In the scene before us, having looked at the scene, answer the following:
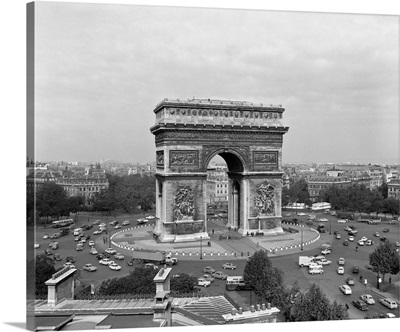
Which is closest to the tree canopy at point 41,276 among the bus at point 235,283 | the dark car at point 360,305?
the bus at point 235,283

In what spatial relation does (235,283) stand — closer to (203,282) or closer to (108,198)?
(203,282)

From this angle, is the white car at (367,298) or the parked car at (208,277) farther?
the parked car at (208,277)

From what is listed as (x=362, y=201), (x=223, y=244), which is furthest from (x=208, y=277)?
(x=362, y=201)

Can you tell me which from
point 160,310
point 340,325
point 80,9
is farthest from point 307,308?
point 80,9

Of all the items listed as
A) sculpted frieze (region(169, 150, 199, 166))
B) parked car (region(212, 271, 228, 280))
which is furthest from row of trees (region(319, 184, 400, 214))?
parked car (region(212, 271, 228, 280))

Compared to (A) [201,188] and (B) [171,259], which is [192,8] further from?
(A) [201,188]

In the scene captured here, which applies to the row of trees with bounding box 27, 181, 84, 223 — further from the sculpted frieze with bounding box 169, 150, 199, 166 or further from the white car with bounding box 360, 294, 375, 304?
the white car with bounding box 360, 294, 375, 304

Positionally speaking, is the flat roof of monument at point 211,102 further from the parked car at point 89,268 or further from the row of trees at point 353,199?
the row of trees at point 353,199
